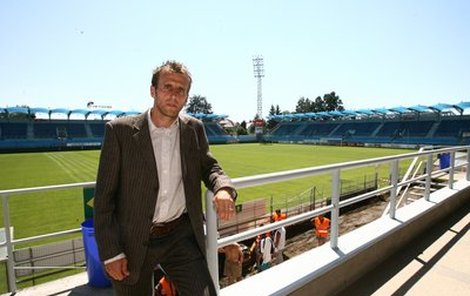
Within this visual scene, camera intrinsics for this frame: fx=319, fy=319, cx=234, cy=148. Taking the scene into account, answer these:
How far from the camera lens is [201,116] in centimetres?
6444

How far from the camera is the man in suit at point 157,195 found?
5.12 ft

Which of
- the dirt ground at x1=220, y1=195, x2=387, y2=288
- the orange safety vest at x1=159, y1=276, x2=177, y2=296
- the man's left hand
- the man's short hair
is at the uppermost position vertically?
the man's short hair

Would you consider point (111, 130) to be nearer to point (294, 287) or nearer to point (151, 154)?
point (151, 154)

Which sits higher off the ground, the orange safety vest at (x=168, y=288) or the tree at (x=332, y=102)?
the tree at (x=332, y=102)

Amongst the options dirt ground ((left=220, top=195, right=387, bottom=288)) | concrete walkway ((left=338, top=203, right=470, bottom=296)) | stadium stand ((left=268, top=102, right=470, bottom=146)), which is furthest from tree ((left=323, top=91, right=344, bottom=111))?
concrete walkway ((left=338, top=203, right=470, bottom=296))

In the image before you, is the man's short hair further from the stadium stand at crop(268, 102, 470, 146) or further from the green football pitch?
the stadium stand at crop(268, 102, 470, 146)

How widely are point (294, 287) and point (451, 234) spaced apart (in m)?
3.06

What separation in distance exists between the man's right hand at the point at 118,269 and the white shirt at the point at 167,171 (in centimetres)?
25

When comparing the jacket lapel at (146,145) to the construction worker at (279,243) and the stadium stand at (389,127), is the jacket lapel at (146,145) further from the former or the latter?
the stadium stand at (389,127)

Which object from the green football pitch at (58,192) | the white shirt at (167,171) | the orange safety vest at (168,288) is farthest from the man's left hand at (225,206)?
the green football pitch at (58,192)

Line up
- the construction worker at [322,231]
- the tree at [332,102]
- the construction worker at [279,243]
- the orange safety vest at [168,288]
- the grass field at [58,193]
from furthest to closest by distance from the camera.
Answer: the tree at [332,102], the grass field at [58,193], the construction worker at [322,231], the construction worker at [279,243], the orange safety vest at [168,288]

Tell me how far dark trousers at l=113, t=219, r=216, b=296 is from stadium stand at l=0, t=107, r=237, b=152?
46459 millimetres

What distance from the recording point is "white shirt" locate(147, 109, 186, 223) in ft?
5.46

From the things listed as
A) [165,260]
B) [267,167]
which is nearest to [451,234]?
[165,260]
